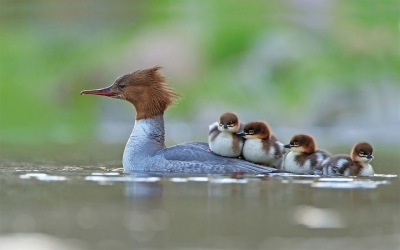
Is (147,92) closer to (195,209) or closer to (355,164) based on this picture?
(355,164)

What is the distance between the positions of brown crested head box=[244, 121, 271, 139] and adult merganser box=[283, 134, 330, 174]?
34cm

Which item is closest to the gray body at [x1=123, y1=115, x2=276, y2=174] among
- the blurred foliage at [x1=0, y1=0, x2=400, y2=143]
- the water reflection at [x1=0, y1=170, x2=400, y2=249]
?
the water reflection at [x1=0, y1=170, x2=400, y2=249]

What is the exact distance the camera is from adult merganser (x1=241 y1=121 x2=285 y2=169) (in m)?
10.9

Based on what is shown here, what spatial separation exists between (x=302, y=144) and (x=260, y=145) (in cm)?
51

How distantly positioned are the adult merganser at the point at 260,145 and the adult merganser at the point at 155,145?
0.21 m

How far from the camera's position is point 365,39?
2642cm

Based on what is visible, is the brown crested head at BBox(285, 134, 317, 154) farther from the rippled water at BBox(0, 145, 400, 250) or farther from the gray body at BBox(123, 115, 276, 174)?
the rippled water at BBox(0, 145, 400, 250)

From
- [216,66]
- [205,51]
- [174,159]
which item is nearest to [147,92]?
[174,159]

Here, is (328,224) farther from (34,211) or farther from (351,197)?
(34,211)

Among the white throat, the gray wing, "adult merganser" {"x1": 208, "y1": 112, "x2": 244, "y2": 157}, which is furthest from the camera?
the white throat

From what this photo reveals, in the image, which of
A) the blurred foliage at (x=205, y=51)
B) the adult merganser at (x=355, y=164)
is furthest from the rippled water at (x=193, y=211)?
the blurred foliage at (x=205, y=51)

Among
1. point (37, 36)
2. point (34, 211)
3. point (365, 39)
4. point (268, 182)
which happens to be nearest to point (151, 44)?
point (37, 36)

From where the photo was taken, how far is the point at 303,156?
11.1 meters

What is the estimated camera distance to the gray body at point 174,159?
1072cm
